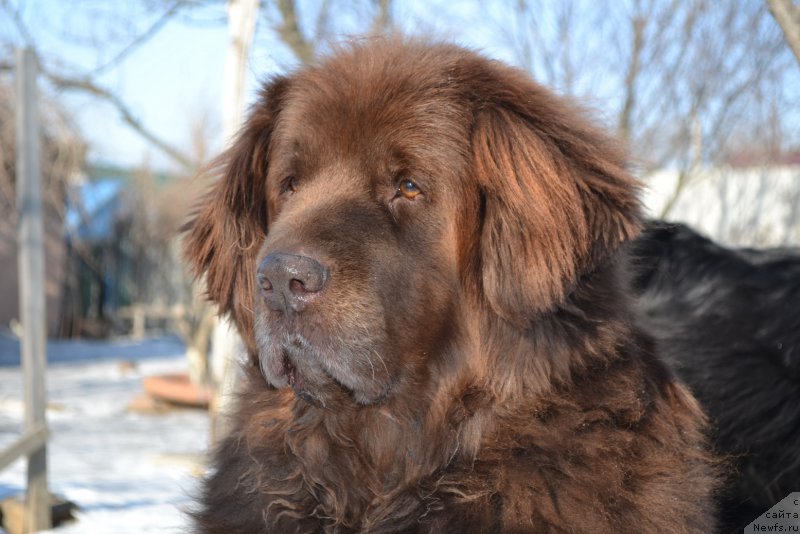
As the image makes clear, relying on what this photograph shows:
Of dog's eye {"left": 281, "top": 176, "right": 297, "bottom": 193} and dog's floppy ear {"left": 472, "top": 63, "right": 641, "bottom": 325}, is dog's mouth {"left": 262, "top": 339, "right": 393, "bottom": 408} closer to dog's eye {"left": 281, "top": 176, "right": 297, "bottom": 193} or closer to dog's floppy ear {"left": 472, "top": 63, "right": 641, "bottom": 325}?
dog's floppy ear {"left": 472, "top": 63, "right": 641, "bottom": 325}

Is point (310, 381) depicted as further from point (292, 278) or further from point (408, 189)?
point (408, 189)

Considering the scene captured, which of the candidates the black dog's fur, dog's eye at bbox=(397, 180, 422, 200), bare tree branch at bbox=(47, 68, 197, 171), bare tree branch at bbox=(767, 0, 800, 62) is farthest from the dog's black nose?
bare tree branch at bbox=(47, 68, 197, 171)

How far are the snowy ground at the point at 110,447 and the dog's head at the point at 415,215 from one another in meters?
1.07

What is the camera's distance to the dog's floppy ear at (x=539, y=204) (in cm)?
245

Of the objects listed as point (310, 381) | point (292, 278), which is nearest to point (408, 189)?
point (292, 278)

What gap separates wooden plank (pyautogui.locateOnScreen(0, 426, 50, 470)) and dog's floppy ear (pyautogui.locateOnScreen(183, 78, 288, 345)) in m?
2.41

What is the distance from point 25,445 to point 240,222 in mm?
2964

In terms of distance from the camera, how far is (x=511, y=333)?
100 inches

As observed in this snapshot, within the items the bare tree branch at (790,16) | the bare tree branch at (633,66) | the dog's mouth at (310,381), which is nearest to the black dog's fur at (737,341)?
the bare tree branch at (790,16)

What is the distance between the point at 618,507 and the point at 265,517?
1.11m

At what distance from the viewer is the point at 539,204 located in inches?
97.5

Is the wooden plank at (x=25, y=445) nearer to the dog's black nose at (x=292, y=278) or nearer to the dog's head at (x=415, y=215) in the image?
the dog's head at (x=415, y=215)

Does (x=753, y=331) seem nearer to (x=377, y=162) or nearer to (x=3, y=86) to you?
(x=377, y=162)

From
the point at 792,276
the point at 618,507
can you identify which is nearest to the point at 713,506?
the point at 618,507
